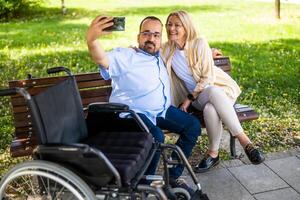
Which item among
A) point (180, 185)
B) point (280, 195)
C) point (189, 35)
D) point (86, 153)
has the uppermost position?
point (189, 35)

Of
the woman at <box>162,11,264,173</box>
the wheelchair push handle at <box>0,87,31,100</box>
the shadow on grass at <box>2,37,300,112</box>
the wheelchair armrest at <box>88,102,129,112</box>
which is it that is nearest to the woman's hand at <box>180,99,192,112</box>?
the woman at <box>162,11,264,173</box>

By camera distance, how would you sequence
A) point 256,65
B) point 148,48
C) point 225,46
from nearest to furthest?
point 148,48 < point 256,65 < point 225,46

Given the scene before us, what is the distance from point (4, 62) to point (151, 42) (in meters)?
4.74

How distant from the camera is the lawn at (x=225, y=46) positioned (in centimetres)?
543

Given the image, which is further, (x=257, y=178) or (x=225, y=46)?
(x=225, y=46)

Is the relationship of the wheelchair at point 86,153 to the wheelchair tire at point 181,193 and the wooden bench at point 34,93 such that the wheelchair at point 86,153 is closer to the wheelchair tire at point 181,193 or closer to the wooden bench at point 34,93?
the wheelchair tire at point 181,193

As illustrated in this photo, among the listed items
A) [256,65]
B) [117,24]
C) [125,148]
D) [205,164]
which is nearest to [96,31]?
[117,24]

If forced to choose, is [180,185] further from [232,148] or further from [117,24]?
[117,24]

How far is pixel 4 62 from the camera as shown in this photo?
781 cm

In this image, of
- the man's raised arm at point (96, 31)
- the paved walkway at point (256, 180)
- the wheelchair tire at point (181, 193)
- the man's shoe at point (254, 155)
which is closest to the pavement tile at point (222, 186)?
the paved walkway at point (256, 180)

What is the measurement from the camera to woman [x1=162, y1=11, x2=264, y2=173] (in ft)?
13.0

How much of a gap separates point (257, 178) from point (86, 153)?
1.93m

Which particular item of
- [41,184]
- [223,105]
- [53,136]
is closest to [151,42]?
[223,105]

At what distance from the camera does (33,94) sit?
3953mm
